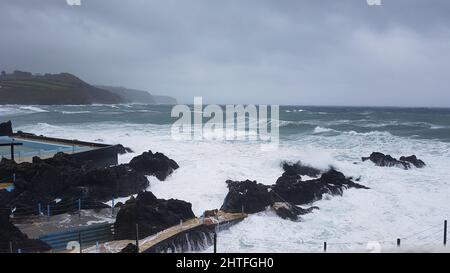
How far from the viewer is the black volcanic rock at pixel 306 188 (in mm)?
A: 11990

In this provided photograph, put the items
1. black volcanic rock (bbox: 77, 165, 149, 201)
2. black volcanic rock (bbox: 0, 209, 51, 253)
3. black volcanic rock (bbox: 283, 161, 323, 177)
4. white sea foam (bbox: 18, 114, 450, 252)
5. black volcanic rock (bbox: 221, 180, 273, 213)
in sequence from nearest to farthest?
black volcanic rock (bbox: 0, 209, 51, 253), white sea foam (bbox: 18, 114, 450, 252), black volcanic rock (bbox: 221, 180, 273, 213), black volcanic rock (bbox: 77, 165, 149, 201), black volcanic rock (bbox: 283, 161, 323, 177)

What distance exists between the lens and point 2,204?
976cm

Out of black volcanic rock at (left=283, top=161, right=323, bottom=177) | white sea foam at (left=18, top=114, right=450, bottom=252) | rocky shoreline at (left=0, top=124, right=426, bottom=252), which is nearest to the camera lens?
rocky shoreline at (left=0, top=124, right=426, bottom=252)

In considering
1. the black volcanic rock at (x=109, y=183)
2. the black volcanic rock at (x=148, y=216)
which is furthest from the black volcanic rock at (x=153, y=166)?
the black volcanic rock at (x=148, y=216)

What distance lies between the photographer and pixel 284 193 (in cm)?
1212

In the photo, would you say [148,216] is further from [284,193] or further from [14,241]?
[284,193]

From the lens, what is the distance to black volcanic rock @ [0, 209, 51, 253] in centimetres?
696

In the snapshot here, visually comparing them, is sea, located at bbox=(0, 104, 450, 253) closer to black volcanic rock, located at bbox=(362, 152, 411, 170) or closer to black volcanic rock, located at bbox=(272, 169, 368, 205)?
black volcanic rock, located at bbox=(272, 169, 368, 205)

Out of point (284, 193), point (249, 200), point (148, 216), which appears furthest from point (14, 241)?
point (284, 193)

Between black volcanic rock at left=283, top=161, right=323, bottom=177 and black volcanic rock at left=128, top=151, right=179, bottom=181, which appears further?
black volcanic rock at left=283, top=161, right=323, bottom=177

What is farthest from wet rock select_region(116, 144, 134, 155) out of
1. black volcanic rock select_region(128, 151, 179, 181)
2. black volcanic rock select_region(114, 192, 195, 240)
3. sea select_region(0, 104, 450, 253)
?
black volcanic rock select_region(114, 192, 195, 240)

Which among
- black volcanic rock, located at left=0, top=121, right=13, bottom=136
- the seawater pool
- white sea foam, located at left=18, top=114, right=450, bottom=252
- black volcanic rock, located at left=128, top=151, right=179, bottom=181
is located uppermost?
black volcanic rock, located at left=0, top=121, right=13, bottom=136
